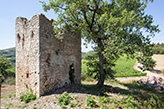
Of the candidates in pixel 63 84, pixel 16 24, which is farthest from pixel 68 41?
pixel 16 24

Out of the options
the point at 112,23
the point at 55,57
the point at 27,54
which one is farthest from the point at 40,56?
the point at 112,23

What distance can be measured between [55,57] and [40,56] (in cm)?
126

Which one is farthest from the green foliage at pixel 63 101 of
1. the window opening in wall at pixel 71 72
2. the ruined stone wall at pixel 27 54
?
the window opening in wall at pixel 71 72

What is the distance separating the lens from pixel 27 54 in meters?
7.33

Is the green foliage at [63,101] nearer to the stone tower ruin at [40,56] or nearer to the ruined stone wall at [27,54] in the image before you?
the stone tower ruin at [40,56]

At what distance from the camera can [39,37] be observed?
6648mm

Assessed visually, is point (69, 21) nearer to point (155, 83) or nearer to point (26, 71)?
point (26, 71)

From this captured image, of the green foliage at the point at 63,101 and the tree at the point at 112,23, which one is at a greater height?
the tree at the point at 112,23

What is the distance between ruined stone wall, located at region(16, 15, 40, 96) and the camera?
22.2 feet

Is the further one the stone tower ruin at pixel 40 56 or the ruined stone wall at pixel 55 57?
the ruined stone wall at pixel 55 57

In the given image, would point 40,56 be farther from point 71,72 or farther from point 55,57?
point 71,72

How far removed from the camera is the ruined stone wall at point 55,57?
6.84 m

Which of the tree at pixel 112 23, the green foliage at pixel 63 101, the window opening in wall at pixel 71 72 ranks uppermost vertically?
the tree at pixel 112 23

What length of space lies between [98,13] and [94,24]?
1.00 meters
